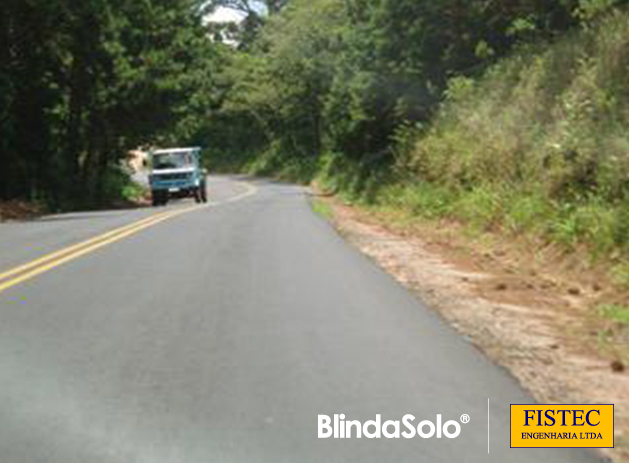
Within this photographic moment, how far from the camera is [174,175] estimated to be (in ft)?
143

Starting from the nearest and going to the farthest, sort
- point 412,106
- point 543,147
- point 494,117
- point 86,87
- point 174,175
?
point 543,147, point 494,117, point 412,106, point 86,87, point 174,175

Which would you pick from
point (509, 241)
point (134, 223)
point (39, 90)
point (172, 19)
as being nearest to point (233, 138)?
point (172, 19)

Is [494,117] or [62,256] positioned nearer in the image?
[62,256]

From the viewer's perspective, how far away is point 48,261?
1448cm

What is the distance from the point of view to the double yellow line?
12641 mm

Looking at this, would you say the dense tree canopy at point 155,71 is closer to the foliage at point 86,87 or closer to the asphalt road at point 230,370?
the foliage at point 86,87

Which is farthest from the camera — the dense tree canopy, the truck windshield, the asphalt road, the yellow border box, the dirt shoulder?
the truck windshield

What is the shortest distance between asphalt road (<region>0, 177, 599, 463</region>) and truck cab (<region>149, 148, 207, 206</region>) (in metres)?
29.9

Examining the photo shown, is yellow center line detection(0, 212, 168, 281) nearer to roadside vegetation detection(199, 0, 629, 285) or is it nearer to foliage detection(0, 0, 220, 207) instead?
roadside vegetation detection(199, 0, 629, 285)

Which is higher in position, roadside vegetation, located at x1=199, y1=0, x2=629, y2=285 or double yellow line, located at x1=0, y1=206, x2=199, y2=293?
roadside vegetation, located at x1=199, y1=0, x2=629, y2=285

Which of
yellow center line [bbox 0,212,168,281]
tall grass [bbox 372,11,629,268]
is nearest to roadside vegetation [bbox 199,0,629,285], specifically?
tall grass [bbox 372,11,629,268]

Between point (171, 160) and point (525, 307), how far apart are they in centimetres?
3427

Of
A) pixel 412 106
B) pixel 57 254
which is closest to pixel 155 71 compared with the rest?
pixel 412 106

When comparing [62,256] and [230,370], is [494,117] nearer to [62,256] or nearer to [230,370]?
[62,256]
